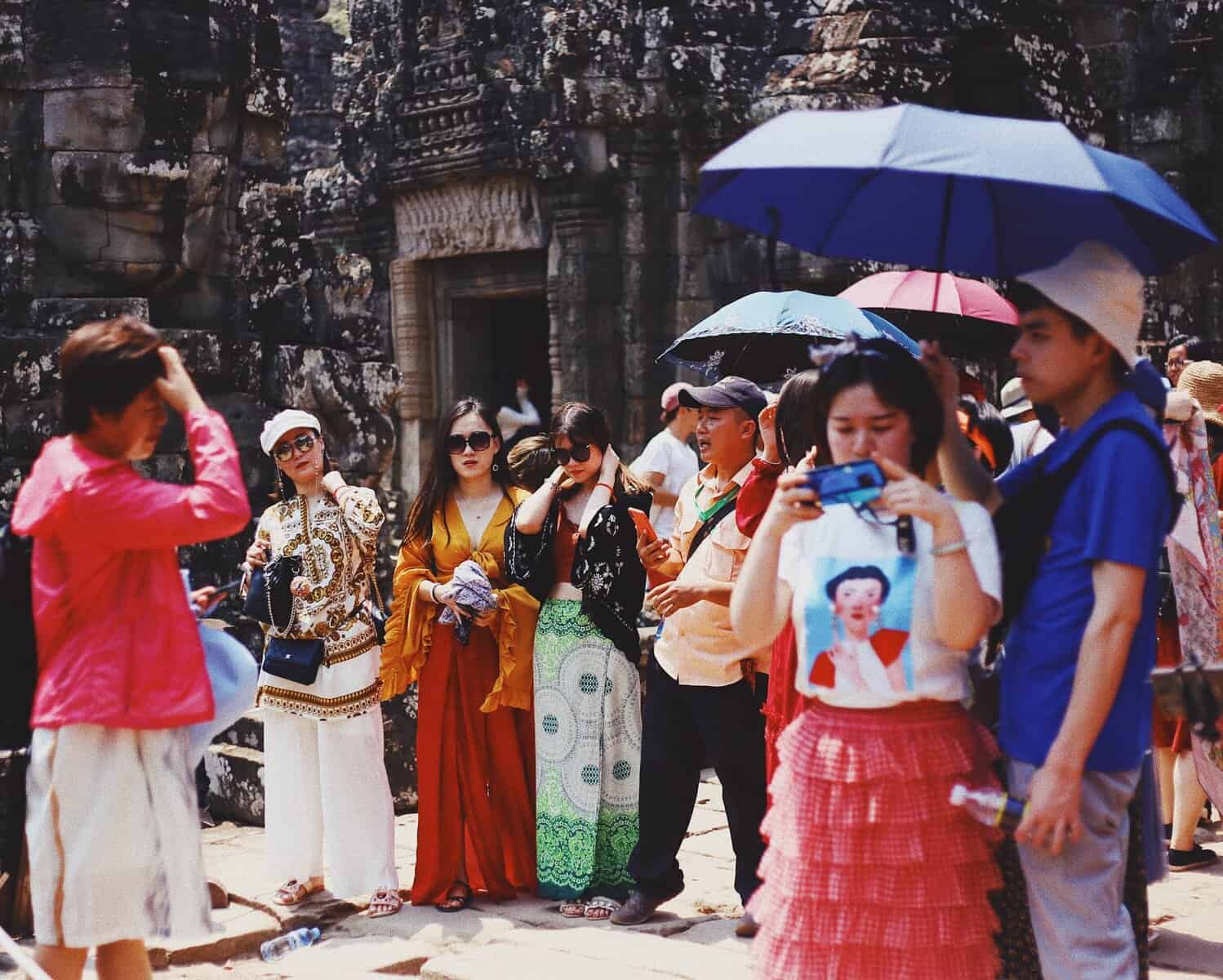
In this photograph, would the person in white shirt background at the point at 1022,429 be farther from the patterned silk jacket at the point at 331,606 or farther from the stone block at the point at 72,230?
the stone block at the point at 72,230

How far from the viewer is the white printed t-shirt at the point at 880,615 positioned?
3068mm

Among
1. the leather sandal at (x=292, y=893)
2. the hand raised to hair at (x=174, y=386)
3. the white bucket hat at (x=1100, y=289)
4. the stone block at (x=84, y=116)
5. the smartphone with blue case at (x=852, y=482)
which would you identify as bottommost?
the leather sandal at (x=292, y=893)

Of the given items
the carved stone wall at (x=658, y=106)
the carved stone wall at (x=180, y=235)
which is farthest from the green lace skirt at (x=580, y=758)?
the carved stone wall at (x=658, y=106)

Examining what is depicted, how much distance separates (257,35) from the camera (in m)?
8.14

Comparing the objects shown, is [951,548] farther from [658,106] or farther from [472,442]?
[658,106]

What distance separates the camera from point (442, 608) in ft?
18.9

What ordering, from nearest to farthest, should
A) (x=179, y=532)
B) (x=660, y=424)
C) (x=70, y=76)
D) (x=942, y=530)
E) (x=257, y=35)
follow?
(x=942, y=530) → (x=179, y=532) → (x=70, y=76) → (x=257, y=35) → (x=660, y=424)

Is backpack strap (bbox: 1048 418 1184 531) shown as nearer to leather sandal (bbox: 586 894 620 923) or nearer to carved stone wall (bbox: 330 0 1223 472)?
leather sandal (bbox: 586 894 620 923)

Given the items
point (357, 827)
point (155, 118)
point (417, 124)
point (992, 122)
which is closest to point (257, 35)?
point (155, 118)

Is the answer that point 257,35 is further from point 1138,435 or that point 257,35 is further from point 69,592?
Answer: point 1138,435

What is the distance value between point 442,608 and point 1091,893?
318 cm

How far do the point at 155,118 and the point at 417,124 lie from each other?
7694 mm

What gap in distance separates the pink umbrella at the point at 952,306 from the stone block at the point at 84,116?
3.87 metres

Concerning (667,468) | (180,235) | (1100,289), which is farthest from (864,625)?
(180,235)
